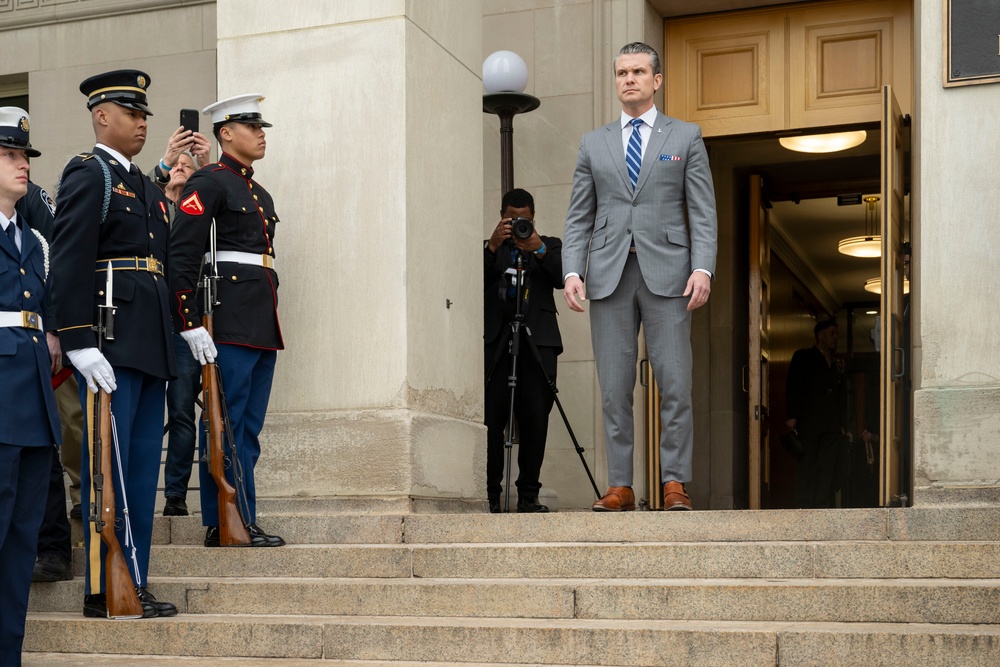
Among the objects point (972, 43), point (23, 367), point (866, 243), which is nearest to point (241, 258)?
point (23, 367)

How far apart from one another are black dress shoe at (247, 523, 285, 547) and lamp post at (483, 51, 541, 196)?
10.7 feet

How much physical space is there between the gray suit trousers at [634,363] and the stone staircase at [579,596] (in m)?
0.64

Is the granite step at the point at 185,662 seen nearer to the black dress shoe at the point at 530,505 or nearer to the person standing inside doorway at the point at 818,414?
the black dress shoe at the point at 530,505

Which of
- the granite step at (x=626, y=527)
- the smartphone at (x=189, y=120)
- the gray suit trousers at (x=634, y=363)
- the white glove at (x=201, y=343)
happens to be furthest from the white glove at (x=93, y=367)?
the gray suit trousers at (x=634, y=363)

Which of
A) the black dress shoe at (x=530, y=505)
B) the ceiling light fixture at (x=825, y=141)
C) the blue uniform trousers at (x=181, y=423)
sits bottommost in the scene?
the black dress shoe at (x=530, y=505)

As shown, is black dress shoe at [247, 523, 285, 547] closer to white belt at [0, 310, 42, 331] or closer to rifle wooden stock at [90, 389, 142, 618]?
rifle wooden stock at [90, 389, 142, 618]

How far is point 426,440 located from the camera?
6816 millimetres

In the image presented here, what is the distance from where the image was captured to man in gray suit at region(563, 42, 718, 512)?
21.1 feet

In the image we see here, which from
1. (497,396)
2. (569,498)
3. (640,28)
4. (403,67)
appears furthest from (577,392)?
(403,67)

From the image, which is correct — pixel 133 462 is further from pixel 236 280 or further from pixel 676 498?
pixel 676 498

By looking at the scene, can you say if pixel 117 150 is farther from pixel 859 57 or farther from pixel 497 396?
pixel 859 57

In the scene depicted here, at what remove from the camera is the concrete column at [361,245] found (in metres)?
6.80

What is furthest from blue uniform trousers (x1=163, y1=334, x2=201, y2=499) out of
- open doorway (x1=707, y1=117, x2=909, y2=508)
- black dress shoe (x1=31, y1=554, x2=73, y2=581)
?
open doorway (x1=707, y1=117, x2=909, y2=508)

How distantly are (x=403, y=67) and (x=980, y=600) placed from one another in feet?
12.2
